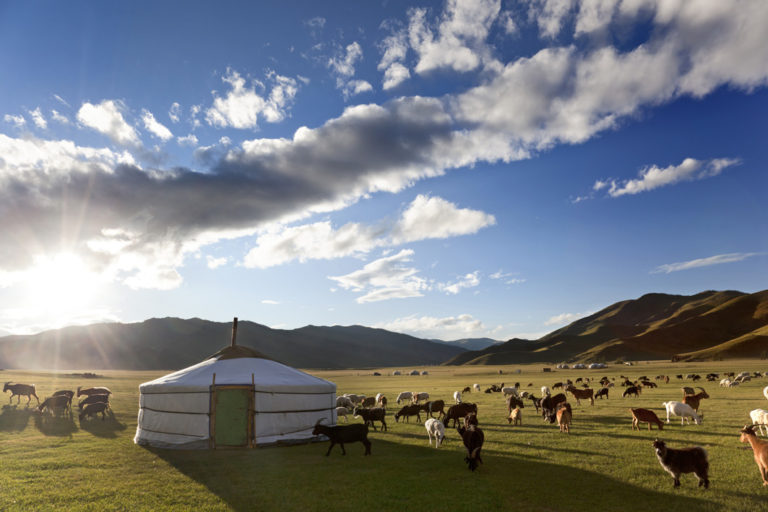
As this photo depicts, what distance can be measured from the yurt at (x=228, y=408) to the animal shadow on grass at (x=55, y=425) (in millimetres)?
4851

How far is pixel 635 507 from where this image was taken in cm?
878

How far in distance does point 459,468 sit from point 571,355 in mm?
150049

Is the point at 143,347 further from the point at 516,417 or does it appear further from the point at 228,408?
the point at 516,417

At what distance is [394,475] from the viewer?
11.5 metres

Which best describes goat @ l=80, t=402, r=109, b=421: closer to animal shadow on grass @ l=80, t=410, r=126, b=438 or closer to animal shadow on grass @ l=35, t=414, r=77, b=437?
animal shadow on grass @ l=80, t=410, r=126, b=438

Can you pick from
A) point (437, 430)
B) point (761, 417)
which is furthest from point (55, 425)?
point (761, 417)

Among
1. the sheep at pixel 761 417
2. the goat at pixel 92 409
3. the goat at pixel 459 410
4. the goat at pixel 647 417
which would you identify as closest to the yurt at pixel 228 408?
the goat at pixel 459 410

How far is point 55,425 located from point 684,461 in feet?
85.5

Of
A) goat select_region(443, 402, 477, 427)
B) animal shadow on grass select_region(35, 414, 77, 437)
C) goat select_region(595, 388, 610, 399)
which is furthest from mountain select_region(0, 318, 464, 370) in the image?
goat select_region(443, 402, 477, 427)

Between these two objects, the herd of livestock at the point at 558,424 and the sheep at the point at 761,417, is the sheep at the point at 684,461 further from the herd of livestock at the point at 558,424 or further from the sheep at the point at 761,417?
the sheep at the point at 761,417

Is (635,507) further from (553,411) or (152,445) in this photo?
(152,445)

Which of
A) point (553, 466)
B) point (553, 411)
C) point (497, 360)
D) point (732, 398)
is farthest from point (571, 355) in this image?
point (553, 466)

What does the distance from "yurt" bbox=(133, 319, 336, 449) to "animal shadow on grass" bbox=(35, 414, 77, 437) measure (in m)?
4.85

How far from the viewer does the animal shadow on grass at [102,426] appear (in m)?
19.1
